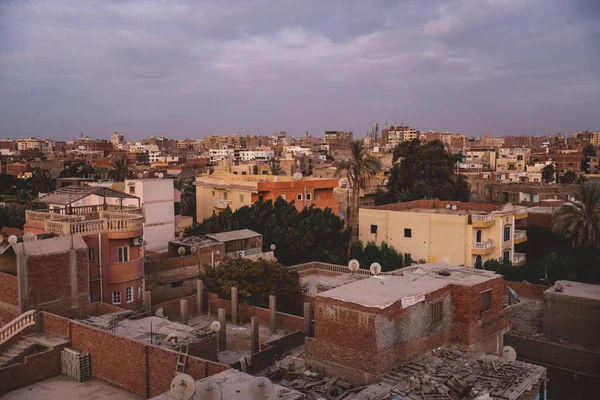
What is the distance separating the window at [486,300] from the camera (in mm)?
16809

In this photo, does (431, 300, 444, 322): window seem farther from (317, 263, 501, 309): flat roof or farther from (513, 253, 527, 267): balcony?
(513, 253, 527, 267): balcony

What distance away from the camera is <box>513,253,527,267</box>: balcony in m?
36.3

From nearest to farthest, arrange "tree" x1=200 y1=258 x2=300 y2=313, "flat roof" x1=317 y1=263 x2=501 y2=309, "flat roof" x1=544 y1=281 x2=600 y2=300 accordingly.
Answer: "flat roof" x1=317 y1=263 x2=501 y2=309, "flat roof" x1=544 y1=281 x2=600 y2=300, "tree" x1=200 y1=258 x2=300 y2=313

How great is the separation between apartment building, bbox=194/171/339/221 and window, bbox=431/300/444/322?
28.3 metres

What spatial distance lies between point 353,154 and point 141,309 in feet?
67.6

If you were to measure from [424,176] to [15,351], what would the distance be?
39.7m

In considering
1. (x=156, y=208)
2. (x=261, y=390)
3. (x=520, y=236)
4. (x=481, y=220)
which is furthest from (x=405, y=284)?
(x=520, y=236)

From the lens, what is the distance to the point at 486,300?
17.0 m

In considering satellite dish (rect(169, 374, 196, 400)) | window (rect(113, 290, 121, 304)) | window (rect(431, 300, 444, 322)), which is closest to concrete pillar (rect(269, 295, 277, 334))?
window (rect(113, 290, 121, 304))

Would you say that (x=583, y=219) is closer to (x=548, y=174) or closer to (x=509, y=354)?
(x=509, y=354)

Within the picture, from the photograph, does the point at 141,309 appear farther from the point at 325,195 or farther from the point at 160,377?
the point at 325,195

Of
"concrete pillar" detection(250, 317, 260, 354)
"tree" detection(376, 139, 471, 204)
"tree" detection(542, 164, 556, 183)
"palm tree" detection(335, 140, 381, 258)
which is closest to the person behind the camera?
"concrete pillar" detection(250, 317, 260, 354)

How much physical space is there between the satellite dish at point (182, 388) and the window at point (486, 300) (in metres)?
9.50

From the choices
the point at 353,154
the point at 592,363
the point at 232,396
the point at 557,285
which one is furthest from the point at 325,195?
the point at 232,396
